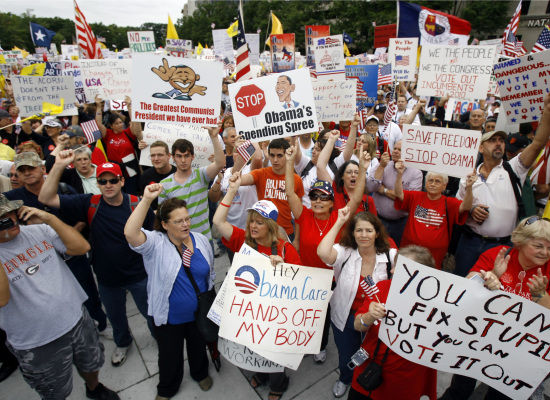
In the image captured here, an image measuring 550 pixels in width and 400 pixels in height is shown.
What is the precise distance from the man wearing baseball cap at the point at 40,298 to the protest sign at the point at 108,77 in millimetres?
4980

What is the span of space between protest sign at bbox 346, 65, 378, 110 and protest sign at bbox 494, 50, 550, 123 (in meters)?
3.78

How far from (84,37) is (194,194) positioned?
287 inches

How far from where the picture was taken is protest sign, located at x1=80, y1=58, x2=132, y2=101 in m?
6.73

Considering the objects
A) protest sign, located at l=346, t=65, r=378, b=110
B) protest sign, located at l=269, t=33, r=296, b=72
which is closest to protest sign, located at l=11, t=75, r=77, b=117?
protest sign, located at l=346, t=65, r=378, b=110

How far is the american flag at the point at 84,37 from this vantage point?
8266mm

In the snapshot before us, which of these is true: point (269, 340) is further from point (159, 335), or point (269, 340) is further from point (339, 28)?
point (339, 28)

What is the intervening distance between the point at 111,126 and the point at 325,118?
396 cm

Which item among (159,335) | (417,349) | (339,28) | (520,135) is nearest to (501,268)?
(417,349)

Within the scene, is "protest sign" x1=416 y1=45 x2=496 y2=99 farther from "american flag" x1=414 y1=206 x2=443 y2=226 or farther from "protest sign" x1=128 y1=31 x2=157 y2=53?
"protest sign" x1=128 y1=31 x2=157 y2=53

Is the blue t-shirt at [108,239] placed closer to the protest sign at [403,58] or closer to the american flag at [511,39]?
the protest sign at [403,58]

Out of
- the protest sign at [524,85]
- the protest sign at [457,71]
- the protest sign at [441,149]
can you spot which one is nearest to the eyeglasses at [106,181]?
the protest sign at [441,149]

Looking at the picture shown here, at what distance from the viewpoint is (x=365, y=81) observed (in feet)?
26.2

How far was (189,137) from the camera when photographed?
197 inches

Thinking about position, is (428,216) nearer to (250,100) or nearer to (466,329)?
(466,329)
